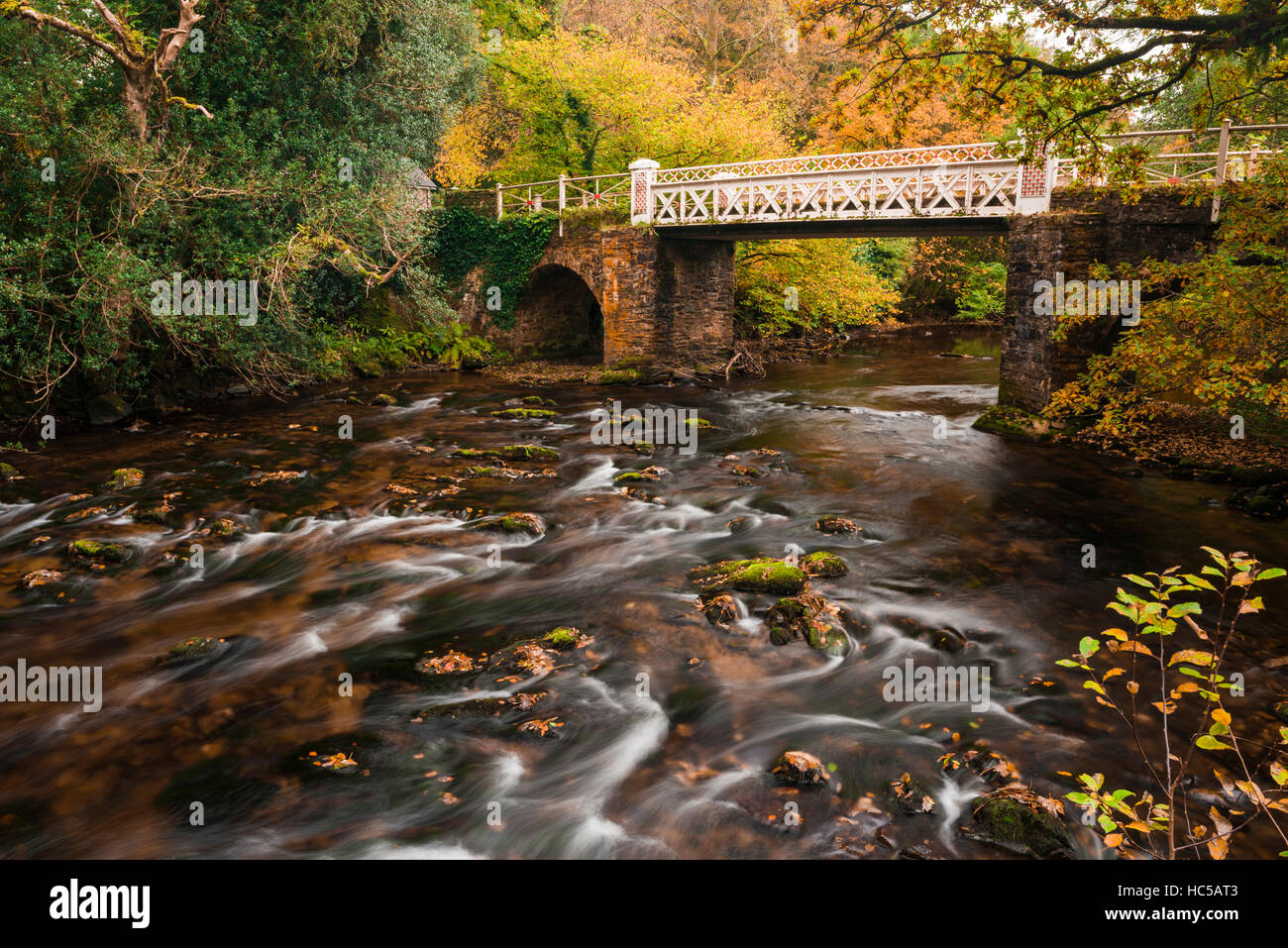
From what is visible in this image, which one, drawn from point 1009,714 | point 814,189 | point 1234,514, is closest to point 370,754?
point 1009,714

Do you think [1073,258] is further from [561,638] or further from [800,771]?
[800,771]

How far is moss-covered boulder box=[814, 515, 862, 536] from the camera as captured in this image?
10469 millimetres

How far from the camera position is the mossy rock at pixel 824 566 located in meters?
8.98

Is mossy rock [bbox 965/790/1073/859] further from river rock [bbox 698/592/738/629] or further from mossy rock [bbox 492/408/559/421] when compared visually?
mossy rock [bbox 492/408/559/421]

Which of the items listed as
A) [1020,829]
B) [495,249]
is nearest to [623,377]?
[495,249]

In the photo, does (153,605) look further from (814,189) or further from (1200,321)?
(814,189)

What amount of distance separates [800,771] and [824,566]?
3.81 metres

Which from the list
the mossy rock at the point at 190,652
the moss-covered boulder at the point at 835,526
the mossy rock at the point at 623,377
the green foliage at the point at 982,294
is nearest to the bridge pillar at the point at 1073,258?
the moss-covered boulder at the point at 835,526

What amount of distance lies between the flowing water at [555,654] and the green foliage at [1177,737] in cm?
35

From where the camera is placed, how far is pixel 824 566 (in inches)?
356

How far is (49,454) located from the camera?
1345cm

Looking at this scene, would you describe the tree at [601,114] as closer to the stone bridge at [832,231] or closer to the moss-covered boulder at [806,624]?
the stone bridge at [832,231]

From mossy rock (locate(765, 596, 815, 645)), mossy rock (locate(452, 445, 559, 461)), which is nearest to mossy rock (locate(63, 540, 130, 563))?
mossy rock (locate(452, 445, 559, 461))

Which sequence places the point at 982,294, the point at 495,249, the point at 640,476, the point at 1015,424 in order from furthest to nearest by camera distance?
the point at 982,294 < the point at 495,249 < the point at 1015,424 < the point at 640,476
